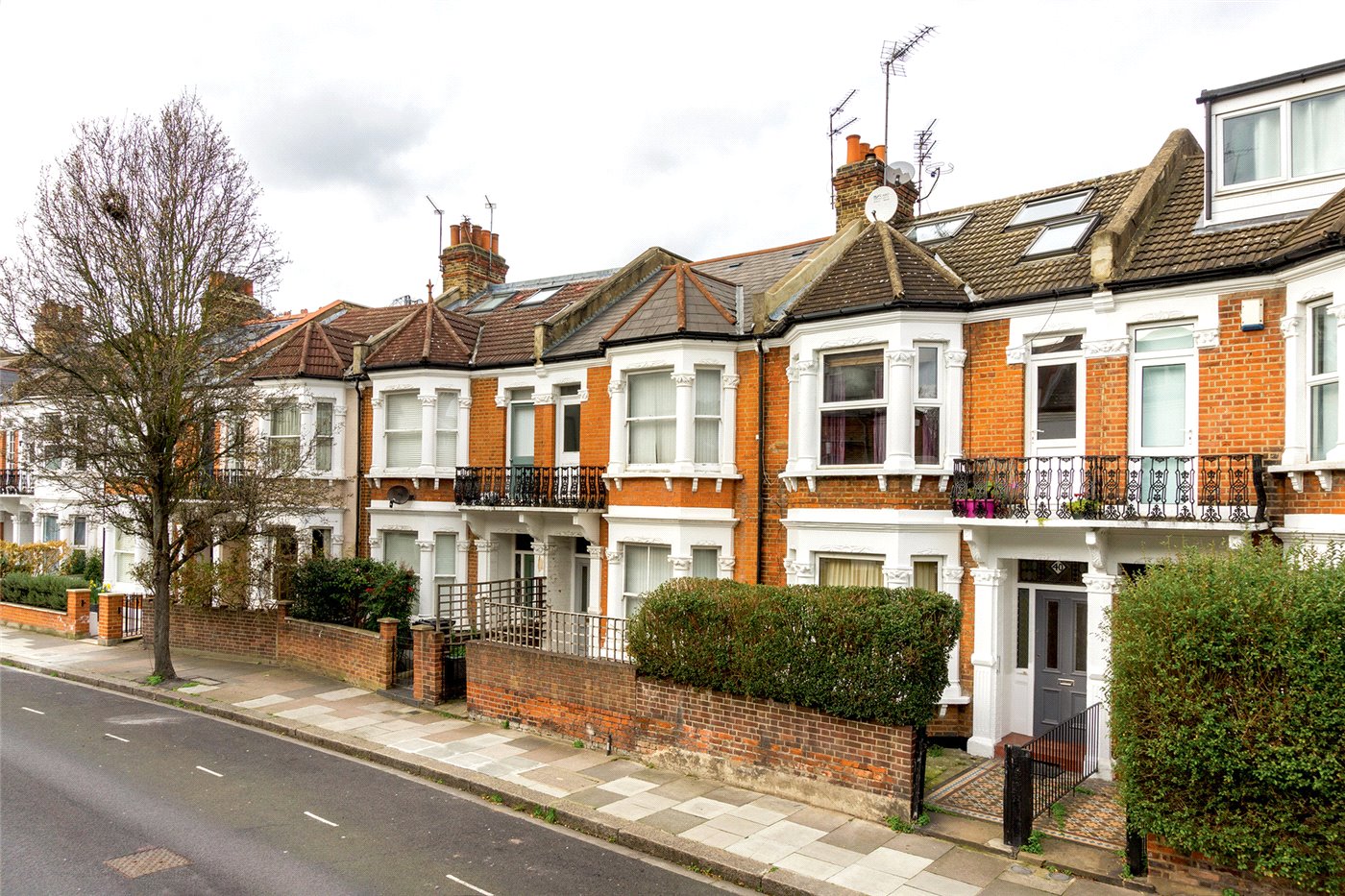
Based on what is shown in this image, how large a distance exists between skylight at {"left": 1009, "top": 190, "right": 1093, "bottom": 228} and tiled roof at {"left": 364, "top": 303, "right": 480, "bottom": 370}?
11.5 meters

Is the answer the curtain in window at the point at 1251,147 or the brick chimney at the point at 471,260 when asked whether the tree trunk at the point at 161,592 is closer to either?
the brick chimney at the point at 471,260

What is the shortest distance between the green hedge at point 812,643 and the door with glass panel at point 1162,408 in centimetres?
342

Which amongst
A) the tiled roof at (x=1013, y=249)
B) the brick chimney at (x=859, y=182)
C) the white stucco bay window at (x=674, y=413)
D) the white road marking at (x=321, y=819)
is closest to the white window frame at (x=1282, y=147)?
the tiled roof at (x=1013, y=249)

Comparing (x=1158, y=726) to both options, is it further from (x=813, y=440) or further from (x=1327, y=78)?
(x=1327, y=78)

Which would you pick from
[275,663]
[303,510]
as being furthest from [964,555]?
[275,663]

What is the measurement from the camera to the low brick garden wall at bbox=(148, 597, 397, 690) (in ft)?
51.4

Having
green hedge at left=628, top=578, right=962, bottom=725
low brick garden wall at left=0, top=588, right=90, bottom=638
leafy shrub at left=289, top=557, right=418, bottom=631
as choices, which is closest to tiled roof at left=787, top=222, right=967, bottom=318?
green hedge at left=628, top=578, right=962, bottom=725

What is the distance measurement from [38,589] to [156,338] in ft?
38.3

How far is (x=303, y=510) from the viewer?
1750cm

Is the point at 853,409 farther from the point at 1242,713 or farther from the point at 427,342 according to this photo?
the point at 427,342

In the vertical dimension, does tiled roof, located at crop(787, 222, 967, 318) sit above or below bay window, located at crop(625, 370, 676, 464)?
above

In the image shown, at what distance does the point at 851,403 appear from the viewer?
12719mm

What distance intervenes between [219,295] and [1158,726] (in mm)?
17122

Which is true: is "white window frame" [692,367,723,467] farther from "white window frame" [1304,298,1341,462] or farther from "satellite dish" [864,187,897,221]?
"white window frame" [1304,298,1341,462]
